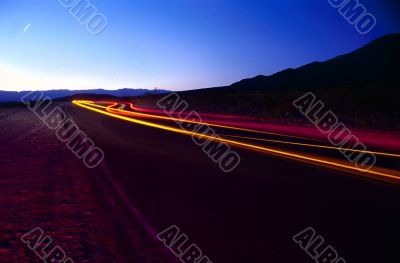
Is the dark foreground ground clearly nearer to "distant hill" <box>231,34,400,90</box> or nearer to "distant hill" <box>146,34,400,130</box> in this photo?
"distant hill" <box>146,34,400,130</box>

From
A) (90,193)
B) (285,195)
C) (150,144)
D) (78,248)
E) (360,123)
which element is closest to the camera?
(78,248)

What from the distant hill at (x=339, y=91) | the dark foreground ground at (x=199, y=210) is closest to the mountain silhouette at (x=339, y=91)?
the distant hill at (x=339, y=91)

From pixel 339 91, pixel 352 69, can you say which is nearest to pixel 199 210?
pixel 339 91

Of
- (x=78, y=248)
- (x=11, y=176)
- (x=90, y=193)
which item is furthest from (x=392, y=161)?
(x=11, y=176)

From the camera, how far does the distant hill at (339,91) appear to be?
29.6 metres

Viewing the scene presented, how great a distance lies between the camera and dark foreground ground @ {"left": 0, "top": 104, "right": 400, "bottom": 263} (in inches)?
167

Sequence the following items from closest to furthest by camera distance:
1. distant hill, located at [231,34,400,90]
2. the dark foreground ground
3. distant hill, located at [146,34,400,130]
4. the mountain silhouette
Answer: the dark foreground ground → distant hill, located at [146,34,400,130] → the mountain silhouette → distant hill, located at [231,34,400,90]

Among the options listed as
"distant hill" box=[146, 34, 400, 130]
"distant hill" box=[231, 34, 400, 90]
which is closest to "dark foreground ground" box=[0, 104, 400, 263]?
"distant hill" box=[146, 34, 400, 130]

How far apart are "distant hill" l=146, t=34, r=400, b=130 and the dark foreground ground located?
15941mm

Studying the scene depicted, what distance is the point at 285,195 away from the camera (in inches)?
251

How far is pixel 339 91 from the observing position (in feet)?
129

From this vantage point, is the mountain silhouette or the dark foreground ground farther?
the mountain silhouette

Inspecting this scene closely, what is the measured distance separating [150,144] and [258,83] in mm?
130730

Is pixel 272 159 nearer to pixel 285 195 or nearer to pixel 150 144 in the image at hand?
pixel 285 195
